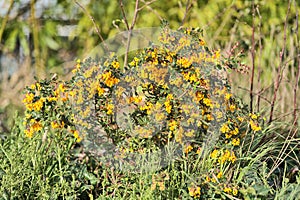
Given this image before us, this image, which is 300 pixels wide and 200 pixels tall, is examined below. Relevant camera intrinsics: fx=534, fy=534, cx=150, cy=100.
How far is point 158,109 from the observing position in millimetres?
2145

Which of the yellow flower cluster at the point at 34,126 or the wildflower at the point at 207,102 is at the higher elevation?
the wildflower at the point at 207,102

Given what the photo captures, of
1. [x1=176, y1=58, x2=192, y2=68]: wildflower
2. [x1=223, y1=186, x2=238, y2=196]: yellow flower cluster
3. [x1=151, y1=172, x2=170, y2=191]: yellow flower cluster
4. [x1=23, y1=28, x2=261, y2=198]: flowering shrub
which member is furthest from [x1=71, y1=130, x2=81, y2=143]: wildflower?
[x1=223, y1=186, x2=238, y2=196]: yellow flower cluster

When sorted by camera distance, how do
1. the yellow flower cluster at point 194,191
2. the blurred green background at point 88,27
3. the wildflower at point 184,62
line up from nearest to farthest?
the yellow flower cluster at point 194,191 < the wildflower at point 184,62 < the blurred green background at point 88,27

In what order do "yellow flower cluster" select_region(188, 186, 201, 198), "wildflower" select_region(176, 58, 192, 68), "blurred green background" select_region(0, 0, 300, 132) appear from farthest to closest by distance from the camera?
1. "blurred green background" select_region(0, 0, 300, 132)
2. "wildflower" select_region(176, 58, 192, 68)
3. "yellow flower cluster" select_region(188, 186, 201, 198)

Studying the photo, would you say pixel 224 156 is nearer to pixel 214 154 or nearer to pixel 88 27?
pixel 214 154

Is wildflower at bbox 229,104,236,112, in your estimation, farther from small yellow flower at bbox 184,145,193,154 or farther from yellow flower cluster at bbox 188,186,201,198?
yellow flower cluster at bbox 188,186,201,198

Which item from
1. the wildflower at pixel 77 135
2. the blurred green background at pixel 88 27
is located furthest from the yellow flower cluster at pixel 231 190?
the blurred green background at pixel 88 27

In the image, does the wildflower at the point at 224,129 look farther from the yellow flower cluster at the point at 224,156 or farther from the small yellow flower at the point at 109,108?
the small yellow flower at the point at 109,108

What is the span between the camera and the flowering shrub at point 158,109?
2.16 meters

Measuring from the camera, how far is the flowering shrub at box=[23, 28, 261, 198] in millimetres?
2158

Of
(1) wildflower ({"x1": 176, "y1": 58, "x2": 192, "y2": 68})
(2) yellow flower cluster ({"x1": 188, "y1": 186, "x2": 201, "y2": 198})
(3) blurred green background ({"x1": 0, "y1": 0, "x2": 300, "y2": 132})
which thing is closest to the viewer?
(2) yellow flower cluster ({"x1": 188, "y1": 186, "x2": 201, "y2": 198})

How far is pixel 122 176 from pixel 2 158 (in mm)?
595

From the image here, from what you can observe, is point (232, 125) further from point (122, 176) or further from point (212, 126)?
point (122, 176)

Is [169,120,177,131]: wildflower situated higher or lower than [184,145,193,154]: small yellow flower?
higher
